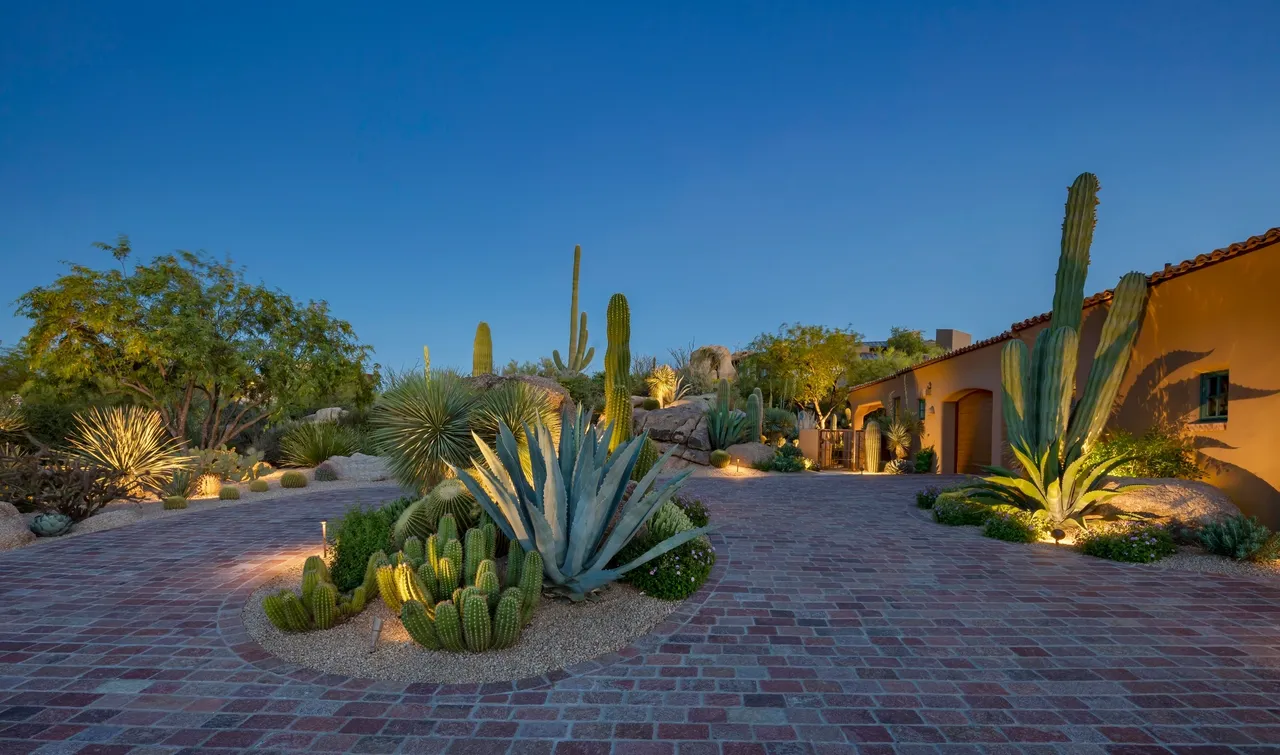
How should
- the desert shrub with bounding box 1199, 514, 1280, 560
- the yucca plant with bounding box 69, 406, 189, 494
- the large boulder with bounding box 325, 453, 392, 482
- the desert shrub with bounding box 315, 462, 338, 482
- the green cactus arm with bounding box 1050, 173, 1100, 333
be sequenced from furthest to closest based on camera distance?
1. the large boulder with bounding box 325, 453, 392, 482
2. the desert shrub with bounding box 315, 462, 338, 482
3. the yucca plant with bounding box 69, 406, 189, 494
4. the green cactus arm with bounding box 1050, 173, 1100, 333
5. the desert shrub with bounding box 1199, 514, 1280, 560

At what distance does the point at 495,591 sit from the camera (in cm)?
414

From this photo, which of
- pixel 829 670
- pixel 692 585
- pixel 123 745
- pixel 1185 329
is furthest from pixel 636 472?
pixel 1185 329

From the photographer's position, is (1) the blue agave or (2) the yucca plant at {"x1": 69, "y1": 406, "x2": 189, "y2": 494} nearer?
(1) the blue agave

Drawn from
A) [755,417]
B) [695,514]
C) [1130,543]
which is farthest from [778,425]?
[1130,543]

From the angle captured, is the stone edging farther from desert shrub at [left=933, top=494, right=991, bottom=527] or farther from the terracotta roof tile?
the terracotta roof tile

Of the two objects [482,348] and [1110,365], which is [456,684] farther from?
[482,348]

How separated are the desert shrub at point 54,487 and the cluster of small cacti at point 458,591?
708cm

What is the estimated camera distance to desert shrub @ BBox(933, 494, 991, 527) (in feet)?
28.2

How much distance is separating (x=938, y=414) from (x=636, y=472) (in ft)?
34.3

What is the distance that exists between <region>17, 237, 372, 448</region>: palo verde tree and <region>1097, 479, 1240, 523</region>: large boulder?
16512mm

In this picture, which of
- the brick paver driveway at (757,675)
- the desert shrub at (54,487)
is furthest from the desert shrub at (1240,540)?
the desert shrub at (54,487)

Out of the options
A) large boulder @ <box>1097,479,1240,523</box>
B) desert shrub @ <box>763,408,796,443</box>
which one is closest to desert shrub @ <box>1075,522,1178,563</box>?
large boulder @ <box>1097,479,1240,523</box>

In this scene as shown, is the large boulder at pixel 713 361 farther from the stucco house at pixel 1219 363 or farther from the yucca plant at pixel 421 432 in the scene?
the yucca plant at pixel 421 432

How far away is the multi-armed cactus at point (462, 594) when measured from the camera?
3.83m
